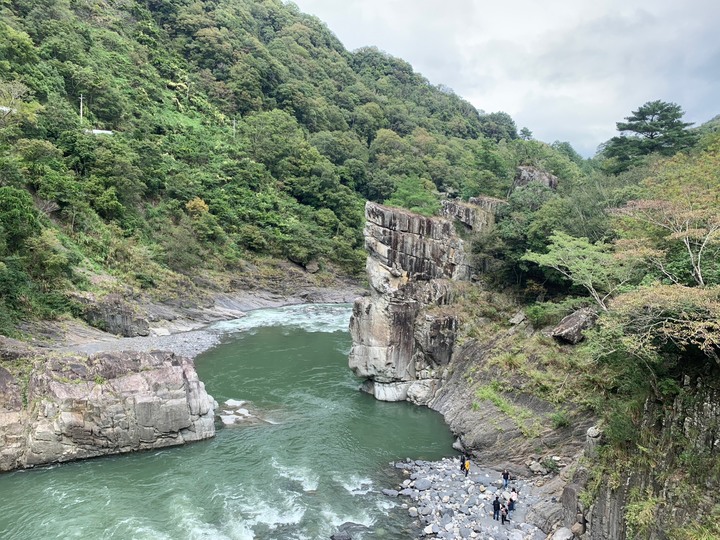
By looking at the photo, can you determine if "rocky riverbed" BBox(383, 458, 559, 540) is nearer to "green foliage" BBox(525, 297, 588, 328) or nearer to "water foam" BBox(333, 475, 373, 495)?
"water foam" BBox(333, 475, 373, 495)

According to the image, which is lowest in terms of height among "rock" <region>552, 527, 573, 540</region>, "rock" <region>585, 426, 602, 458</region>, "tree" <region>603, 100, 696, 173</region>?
"rock" <region>552, 527, 573, 540</region>

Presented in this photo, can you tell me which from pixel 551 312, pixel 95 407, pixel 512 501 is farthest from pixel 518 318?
pixel 95 407

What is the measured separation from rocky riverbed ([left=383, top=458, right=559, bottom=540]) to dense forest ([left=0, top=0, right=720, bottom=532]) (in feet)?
16.6

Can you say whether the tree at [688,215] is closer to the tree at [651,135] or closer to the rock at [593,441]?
the rock at [593,441]

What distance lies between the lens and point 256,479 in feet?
61.9

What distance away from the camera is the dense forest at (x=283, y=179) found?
50.4ft

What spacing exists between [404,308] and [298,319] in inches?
839

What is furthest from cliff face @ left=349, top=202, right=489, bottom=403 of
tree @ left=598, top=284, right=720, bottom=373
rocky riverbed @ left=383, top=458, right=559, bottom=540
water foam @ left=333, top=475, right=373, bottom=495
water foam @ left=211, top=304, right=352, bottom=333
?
tree @ left=598, top=284, right=720, bottom=373

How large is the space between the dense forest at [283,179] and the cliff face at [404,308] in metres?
4.13

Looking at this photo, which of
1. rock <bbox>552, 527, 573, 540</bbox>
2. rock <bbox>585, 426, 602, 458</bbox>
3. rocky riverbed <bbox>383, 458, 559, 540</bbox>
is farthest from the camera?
rocky riverbed <bbox>383, 458, 559, 540</bbox>

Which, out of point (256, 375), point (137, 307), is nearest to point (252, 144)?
point (137, 307)

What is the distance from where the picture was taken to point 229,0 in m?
112

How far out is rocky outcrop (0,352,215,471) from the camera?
61.6 ft

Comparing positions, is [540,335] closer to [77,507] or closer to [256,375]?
[256,375]
